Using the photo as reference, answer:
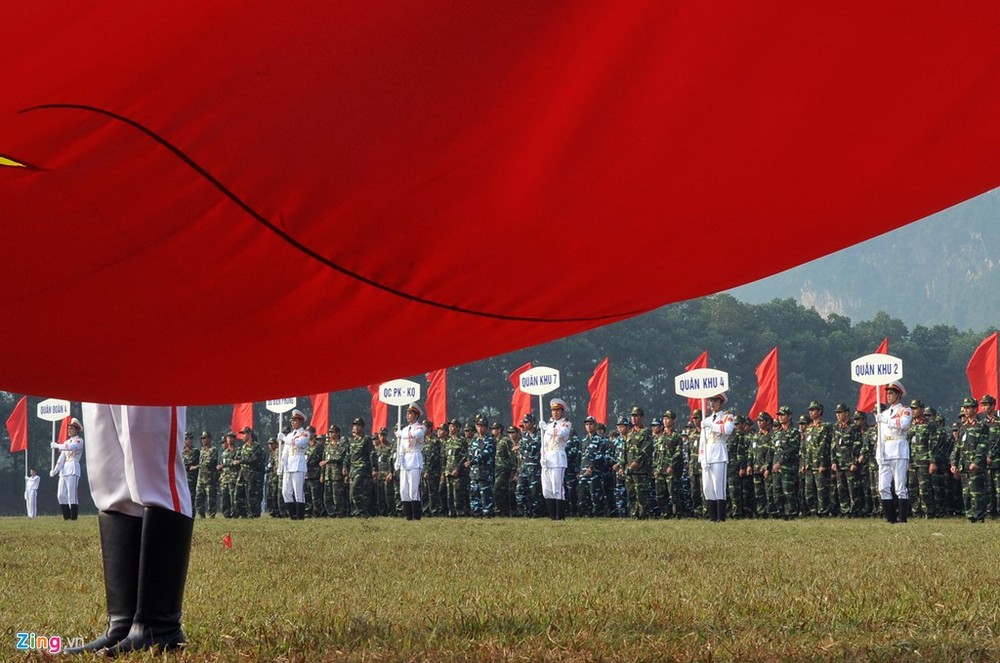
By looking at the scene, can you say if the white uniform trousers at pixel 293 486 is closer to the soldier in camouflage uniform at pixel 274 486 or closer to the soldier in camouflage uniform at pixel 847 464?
the soldier in camouflage uniform at pixel 274 486

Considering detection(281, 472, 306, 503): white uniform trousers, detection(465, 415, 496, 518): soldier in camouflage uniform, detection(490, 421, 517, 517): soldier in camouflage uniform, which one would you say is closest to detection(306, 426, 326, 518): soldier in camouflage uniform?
detection(281, 472, 306, 503): white uniform trousers

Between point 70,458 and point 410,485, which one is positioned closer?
point 410,485

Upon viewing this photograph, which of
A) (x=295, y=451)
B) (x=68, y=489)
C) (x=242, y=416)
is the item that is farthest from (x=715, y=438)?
(x=242, y=416)

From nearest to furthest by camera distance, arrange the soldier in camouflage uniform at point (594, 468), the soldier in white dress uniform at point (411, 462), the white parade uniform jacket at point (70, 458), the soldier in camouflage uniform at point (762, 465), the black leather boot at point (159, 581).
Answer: the black leather boot at point (159, 581) → the soldier in camouflage uniform at point (762, 465) → the soldier in white dress uniform at point (411, 462) → the soldier in camouflage uniform at point (594, 468) → the white parade uniform jacket at point (70, 458)

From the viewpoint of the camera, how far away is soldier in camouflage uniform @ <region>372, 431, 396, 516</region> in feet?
79.3

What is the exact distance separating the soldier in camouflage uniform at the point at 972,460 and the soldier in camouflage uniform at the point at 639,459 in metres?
4.81

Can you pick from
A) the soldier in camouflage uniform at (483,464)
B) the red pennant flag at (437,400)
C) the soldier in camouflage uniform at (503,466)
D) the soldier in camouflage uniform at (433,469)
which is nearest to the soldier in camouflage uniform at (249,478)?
the soldier in camouflage uniform at (433,469)

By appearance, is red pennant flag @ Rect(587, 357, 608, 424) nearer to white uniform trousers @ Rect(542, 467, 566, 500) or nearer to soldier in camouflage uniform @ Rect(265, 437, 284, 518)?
white uniform trousers @ Rect(542, 467, 566, 500)

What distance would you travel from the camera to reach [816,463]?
19.1 meters

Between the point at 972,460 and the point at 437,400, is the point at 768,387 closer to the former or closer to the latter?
the point at 972,460

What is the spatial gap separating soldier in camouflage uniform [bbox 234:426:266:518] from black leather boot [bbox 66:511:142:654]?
20717 millimetres

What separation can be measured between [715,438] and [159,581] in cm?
1545

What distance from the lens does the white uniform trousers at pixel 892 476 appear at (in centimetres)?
1636

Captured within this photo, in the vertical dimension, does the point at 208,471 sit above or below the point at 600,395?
below
